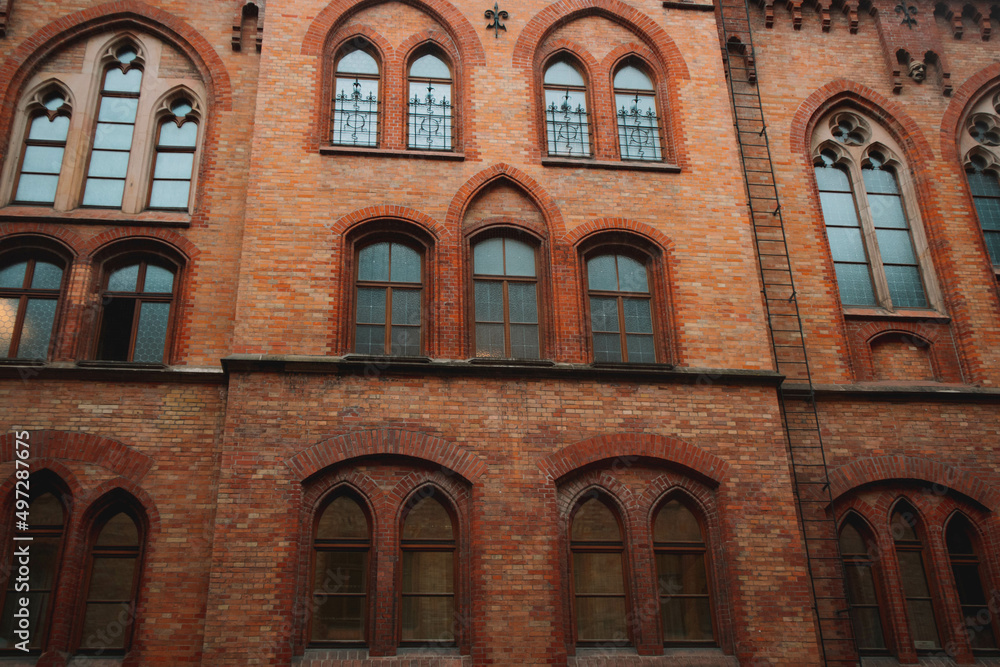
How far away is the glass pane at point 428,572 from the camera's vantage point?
9.36 metres

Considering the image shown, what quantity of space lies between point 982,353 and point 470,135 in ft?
26.6

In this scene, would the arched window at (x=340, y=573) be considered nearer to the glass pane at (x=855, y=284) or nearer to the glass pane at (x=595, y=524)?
the glass pane at (x=595, y=524)

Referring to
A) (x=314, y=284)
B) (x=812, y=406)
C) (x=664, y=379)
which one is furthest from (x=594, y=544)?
(x=314, y=284)

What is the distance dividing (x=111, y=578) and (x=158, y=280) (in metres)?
3.97

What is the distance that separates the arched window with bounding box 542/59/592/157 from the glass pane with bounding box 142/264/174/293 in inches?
222

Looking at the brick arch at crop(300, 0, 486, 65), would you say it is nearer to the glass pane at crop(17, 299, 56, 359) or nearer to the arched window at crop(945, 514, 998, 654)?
the glass pane at crop(17, 299, 56, 359)

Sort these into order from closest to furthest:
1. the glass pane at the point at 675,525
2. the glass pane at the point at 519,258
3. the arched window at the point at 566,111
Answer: the glass pane at the point at 675,525 → the glass pane at the point at 519,258 → the arched window at the point at 566,111

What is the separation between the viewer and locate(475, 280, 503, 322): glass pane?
10.8m

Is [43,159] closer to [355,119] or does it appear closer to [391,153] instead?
[355,119]

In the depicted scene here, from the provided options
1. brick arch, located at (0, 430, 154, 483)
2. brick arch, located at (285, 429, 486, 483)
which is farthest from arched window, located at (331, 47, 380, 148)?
brick arch, located at (0, 430, 154, 483)

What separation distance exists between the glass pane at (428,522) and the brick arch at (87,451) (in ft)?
10.6

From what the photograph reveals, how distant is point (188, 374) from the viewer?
33.7 ft

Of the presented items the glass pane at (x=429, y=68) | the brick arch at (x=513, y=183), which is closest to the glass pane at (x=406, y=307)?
the brick arch at (x=513, y=183)

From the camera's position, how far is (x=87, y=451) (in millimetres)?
9797
